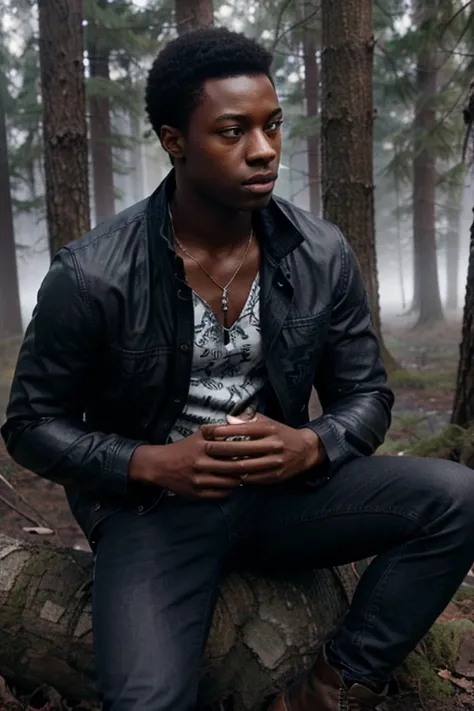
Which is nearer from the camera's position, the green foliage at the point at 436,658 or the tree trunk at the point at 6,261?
the green foliage at the point at 436,658

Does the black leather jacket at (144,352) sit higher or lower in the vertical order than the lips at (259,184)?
lower

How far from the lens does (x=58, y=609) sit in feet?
9.46

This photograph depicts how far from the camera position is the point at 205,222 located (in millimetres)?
2863

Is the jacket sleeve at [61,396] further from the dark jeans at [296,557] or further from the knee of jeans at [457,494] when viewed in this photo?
the knee of jeans at [457,494]

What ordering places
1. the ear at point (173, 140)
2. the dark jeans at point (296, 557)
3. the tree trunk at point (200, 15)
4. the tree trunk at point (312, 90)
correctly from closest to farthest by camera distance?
1. the dark jeans at point (296, 557)
2. the ear at point (173, 140)
3. the tree trunk at point (200, 15)
4. the tree trunk at point (312, 90)

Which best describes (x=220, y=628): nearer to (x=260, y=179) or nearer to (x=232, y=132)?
(x=260, y=179)

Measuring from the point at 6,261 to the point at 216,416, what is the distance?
17.7 meters

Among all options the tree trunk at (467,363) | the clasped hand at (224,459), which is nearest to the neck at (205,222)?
the clasped hand at (224,459)

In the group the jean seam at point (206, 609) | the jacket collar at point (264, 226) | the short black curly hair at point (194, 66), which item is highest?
the short black curly hair at point (194, 66)

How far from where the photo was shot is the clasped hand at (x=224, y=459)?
7.91 ft

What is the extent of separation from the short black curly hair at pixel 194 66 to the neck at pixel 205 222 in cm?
28

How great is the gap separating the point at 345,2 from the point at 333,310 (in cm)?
630

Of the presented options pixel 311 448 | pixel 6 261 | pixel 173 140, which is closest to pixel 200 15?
pixel 173 140

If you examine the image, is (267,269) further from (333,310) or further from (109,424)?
(109,424)
